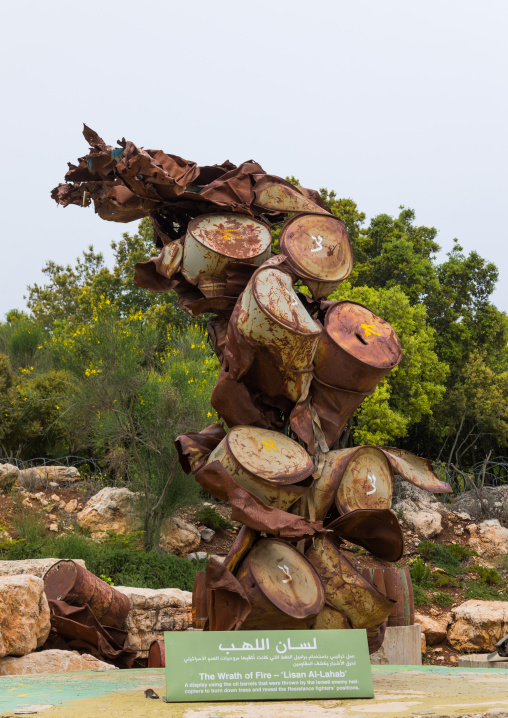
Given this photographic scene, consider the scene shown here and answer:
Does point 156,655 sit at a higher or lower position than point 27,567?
higher

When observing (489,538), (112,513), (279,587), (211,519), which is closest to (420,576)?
(489,538)

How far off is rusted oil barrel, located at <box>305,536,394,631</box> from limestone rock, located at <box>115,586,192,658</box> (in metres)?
3.12

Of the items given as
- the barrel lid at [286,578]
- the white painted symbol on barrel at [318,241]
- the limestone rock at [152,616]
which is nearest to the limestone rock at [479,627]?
the limestone rock at [152,616]

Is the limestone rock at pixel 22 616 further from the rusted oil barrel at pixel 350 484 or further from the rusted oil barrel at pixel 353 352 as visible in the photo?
the rusted oil barrel at pixel 353 352

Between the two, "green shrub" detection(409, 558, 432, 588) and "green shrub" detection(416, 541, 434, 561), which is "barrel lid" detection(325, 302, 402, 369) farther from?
"green shrub" detection(416, 541, 434, 561)

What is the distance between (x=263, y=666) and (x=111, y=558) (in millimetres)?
7114

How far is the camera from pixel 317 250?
3.76 meters

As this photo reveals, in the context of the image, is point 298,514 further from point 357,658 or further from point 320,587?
point 357,658

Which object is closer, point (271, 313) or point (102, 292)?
point (271, 313)

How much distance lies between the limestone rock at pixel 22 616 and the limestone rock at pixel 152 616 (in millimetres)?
1409

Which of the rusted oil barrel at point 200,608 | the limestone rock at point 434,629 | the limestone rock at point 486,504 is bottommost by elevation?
the limestone rock at point 486,504

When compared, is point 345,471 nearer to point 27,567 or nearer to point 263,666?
point 263,666

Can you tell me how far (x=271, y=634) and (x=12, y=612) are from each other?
8.46 feet

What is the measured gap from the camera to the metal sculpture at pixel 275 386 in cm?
330
